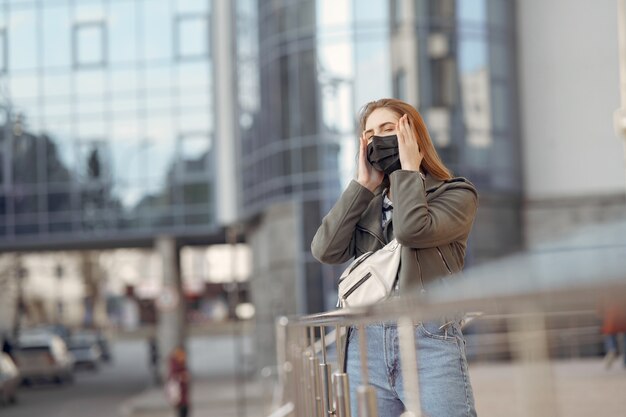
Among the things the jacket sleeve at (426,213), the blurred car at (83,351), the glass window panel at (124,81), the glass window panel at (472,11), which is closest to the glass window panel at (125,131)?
the glass window panel at (124,81)

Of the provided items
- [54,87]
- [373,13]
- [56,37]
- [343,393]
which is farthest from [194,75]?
[343,393]

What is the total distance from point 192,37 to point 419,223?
130 ft

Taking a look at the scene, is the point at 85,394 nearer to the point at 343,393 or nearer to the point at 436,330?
the point at 343,393

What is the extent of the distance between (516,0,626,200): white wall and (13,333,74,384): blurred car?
674 inches

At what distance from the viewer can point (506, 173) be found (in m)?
33.3

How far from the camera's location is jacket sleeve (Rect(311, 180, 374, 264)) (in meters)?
4.17


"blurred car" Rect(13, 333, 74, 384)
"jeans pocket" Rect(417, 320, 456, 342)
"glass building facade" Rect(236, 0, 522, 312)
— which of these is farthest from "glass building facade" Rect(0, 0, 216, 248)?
"jeans pocket" Rect(417, 320, 456, 342)

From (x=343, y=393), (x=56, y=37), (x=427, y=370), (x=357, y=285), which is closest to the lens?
(x=427, y=370)

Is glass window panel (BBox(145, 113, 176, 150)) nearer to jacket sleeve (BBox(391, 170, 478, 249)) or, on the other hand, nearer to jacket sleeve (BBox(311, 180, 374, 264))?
jacket sleeve (BBox(311, 180, 374, 264))

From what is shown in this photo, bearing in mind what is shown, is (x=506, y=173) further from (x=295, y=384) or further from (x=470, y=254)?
(x=295, y=384)

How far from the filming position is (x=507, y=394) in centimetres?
761

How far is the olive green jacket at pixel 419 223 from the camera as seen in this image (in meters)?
3.78

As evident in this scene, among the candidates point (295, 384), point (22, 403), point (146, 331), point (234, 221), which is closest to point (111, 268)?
point (146, 331)

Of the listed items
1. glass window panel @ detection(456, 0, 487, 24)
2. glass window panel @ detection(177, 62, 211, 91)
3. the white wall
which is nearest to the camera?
glass window panel @ detection(456, 0, 487, 24)
